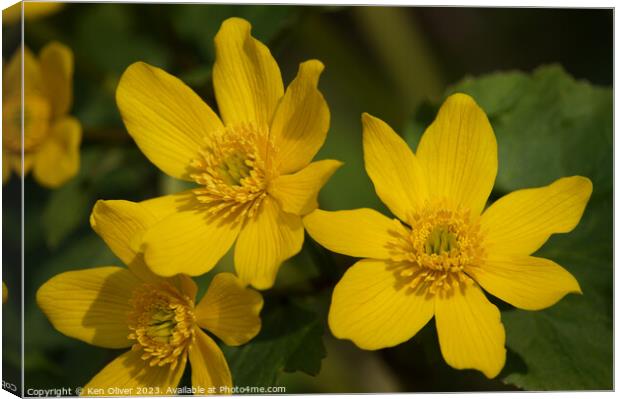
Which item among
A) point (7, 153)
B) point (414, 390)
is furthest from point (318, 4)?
point (414, 390)

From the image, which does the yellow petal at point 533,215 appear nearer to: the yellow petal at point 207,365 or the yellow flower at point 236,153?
the yellow flower at point 236,153

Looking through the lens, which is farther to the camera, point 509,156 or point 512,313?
point 509,156

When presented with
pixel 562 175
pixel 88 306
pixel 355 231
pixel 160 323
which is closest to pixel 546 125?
pixel 562 175

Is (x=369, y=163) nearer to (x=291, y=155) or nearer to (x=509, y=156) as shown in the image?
(x=291, y=155)

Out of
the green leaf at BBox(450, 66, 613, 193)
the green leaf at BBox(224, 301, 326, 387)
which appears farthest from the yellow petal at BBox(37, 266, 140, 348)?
the green leaf at BBox(450, 66, 613, 193)

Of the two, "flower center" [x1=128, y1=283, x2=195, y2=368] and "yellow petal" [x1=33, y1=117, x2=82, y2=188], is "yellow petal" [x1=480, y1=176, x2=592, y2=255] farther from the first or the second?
"yellow petal" [x1=33, y1=117, x2=82, y2=188]
